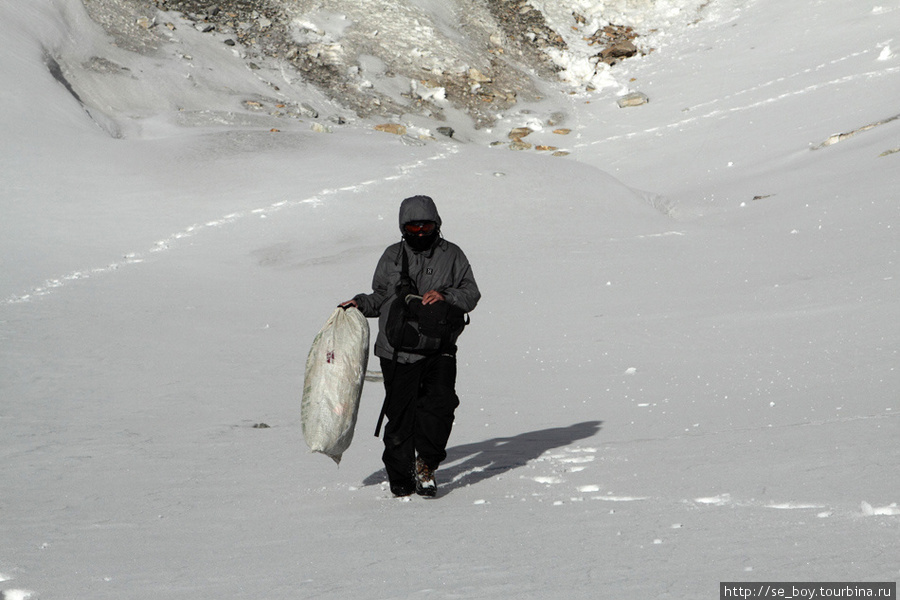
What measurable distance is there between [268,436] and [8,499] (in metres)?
1.83

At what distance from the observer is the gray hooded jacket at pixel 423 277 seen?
14.2ft

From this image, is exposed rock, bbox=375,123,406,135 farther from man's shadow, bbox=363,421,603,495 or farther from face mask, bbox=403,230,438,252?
face mask, bbox=403,230,438,252

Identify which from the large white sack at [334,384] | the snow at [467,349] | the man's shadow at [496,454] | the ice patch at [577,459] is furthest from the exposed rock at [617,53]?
the large white sack at [334,384]

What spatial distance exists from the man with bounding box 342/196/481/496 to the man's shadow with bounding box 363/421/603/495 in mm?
281

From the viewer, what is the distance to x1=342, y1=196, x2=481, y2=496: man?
14.3ft

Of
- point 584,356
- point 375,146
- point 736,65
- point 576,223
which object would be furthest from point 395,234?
point 736,65

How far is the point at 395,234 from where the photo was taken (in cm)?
1195

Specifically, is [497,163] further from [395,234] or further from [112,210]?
[112,210]

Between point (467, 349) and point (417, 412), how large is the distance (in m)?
3.81

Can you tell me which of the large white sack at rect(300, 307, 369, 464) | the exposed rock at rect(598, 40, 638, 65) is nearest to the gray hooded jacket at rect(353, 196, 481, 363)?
the large white sack at rect(300, 307, 369, 464)

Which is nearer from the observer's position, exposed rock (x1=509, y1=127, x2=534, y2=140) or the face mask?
the face mask

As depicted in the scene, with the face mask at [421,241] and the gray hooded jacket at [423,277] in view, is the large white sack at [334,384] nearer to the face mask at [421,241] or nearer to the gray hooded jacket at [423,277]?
the gray hooded jacket at [423,277]

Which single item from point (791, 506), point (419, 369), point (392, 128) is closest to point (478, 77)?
point (392, 128)

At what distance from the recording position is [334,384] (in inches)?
176
